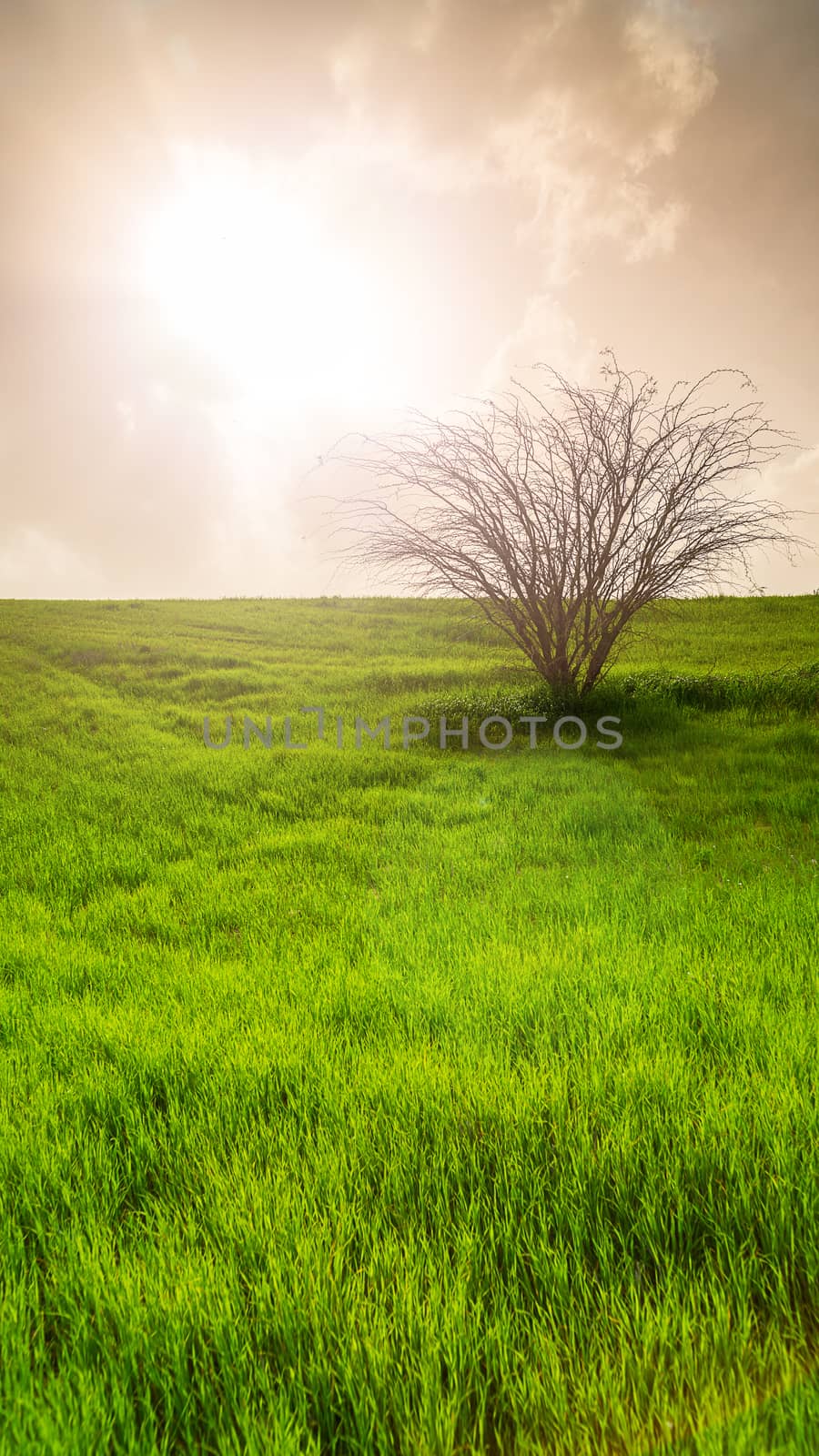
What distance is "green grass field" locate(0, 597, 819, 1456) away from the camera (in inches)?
49.7

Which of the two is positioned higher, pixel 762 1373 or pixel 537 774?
pixel 537 774

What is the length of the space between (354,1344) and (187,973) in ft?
7.49

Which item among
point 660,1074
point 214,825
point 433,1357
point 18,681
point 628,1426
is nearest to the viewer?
point 628,1426

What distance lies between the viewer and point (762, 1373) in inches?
49.5

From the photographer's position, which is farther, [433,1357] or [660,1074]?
[660,1074]

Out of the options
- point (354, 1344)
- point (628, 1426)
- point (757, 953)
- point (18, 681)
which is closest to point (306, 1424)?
point (354, 1344)

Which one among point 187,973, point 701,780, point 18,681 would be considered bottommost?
point 187,973

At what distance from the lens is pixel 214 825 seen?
19.6ft

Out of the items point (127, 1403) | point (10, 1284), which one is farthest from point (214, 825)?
point (127, 1403)

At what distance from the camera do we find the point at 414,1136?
196 cm

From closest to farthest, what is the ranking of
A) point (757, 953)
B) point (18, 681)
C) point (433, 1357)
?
point (433, 1357) < point (757, 953) < point (18, 681)

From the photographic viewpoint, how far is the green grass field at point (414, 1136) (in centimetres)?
126

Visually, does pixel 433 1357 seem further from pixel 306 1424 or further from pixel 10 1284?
pixel 10 1284

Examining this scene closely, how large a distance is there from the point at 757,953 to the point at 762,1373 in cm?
219
